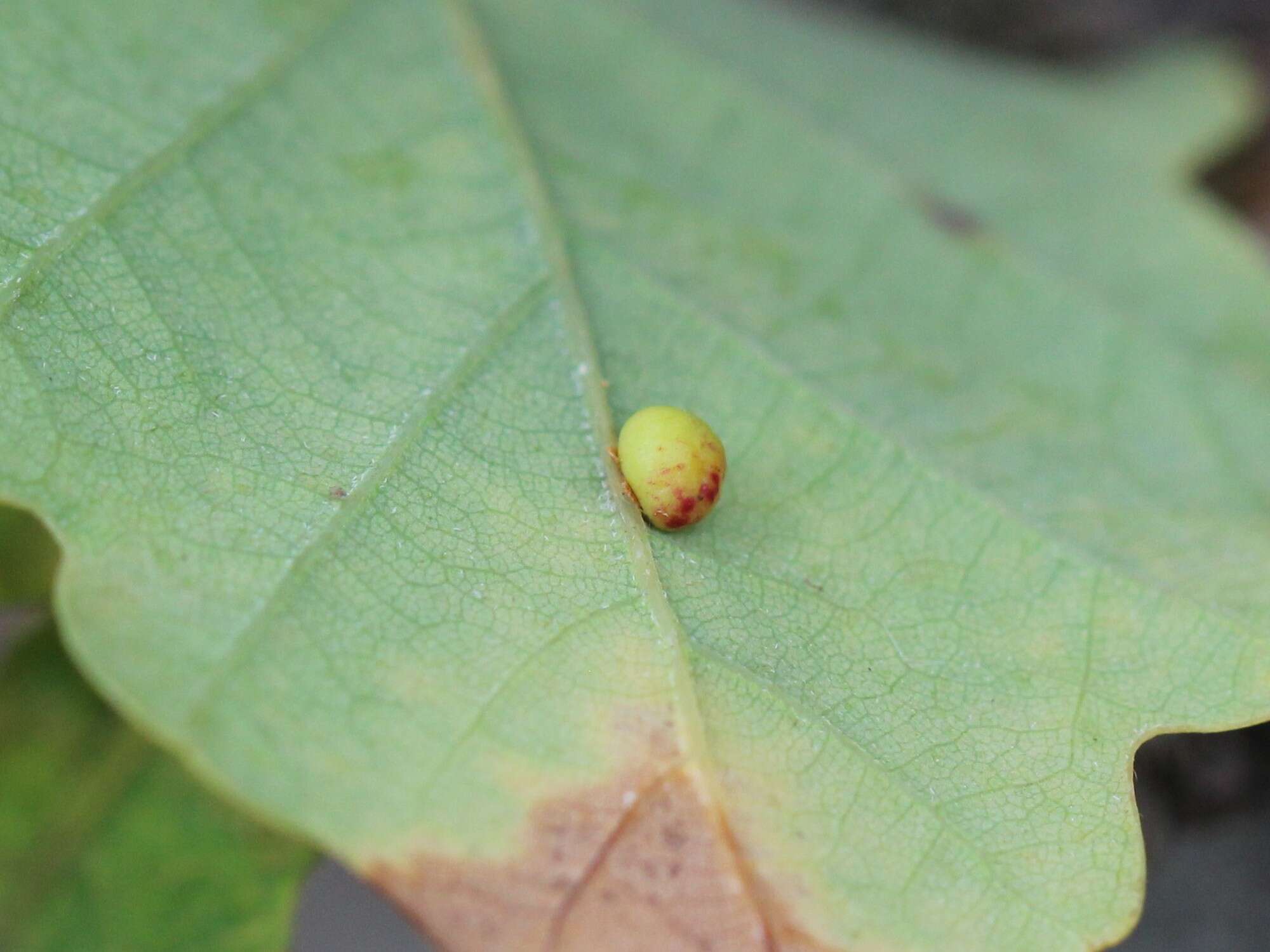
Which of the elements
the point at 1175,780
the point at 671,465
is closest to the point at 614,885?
the point at 671,465

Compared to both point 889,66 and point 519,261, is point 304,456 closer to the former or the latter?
point 519,261

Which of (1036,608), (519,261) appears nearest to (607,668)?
(1036,608)

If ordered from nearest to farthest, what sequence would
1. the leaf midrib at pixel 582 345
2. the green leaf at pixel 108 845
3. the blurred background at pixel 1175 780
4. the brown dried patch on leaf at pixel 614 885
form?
the brown dried patch on leaf at pixel 614 885 < the leaf midrib at pixel 582 345 < the green leaf at pixel 108 845 < the blurred background at pixel 1175 780

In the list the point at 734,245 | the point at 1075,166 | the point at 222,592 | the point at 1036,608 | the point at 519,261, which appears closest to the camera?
the point at 222,592

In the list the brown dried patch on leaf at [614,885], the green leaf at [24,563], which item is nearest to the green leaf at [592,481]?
the brown dried patch on leaf at [614,885]

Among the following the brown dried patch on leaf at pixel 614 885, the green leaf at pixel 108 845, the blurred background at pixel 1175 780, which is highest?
the brown dried patch on leaf at pixel 614 885

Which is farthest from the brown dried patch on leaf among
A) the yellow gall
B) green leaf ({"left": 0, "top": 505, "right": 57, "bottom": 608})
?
green leaf ({"left": 0, "top": 505, "right": 57, "bottom": 608})

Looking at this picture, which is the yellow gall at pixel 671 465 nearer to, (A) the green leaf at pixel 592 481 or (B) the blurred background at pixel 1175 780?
(A) the green leaf at pixel 592 481

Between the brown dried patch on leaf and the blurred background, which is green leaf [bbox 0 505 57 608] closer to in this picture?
the brown dried patch on leaf
